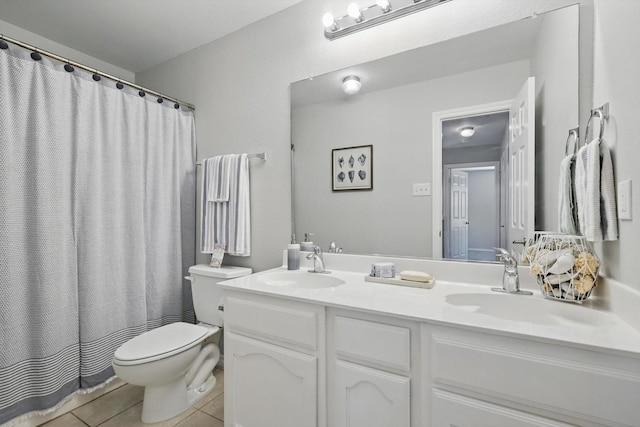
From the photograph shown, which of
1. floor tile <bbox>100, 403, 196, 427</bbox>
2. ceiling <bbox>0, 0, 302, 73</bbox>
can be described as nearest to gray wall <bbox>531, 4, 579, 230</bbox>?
ceiling <bbox>0, 0, 302, 73</bbox>

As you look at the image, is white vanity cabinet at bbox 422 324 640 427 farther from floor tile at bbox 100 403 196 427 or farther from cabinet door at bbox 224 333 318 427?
floor tile at bbox 100 403 196 427

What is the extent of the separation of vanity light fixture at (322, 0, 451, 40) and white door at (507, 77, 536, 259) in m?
0.59

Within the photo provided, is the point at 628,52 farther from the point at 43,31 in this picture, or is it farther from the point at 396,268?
the point at 43,31

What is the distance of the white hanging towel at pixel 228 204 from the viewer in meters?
1.98

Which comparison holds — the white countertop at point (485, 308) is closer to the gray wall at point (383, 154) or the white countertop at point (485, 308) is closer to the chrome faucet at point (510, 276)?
the chrome faucet at point (510, 276)

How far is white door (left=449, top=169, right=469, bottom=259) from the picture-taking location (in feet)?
4.55

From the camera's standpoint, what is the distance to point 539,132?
123cm

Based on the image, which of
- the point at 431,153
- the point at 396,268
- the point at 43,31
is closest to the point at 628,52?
the point at 431,153

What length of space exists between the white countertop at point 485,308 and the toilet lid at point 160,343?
53 centimetres

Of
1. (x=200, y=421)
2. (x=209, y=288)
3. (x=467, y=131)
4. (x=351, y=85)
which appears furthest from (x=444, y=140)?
(x=200, y=421)

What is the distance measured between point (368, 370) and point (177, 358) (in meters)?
1.06

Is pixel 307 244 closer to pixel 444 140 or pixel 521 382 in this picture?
pixel 444 140

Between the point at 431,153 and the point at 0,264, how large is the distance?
2.15 m

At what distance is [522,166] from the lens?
4.16 ft
